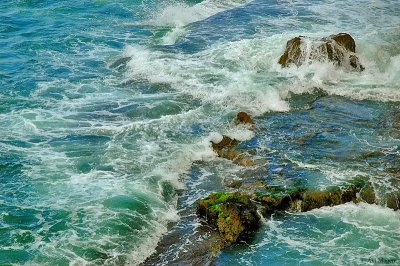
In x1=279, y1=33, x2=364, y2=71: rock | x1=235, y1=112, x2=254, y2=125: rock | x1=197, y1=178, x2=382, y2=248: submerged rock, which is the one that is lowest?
Answer: x1=197, y1=178, x2=382, y2=248: submerged rock

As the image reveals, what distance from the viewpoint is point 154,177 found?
13.5 m

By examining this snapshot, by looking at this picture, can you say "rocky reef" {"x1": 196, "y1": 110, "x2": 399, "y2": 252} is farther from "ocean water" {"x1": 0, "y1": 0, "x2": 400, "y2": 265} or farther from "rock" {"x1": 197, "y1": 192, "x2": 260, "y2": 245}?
"ocean water" {"x1": 0, "y1": 0, "x2": 400, "y2": 265}

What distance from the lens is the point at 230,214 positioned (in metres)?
11.3

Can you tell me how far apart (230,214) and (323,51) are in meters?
11.1

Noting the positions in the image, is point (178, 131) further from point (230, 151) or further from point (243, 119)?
point (230, 151)

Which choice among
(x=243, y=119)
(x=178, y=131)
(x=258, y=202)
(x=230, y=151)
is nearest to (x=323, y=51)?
(x=243, y=119)

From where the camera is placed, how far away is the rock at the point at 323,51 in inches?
806

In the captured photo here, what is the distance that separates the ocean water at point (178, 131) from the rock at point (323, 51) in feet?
1.74

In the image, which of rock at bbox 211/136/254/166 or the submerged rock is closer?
the submerged rock

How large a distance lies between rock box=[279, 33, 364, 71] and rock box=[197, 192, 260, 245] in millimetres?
10032

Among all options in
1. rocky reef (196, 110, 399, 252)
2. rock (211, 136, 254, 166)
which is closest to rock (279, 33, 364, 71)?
rock (211, 136, 254, 166)

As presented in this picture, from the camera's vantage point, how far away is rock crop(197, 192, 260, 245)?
11102 mm

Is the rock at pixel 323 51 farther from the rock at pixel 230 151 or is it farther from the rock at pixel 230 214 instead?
the rock at pixel 230 214

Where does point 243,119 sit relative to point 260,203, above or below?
above
